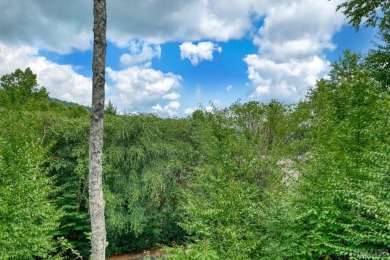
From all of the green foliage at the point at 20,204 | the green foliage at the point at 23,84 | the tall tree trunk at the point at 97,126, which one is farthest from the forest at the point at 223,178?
the green foliage at the point at 23,84

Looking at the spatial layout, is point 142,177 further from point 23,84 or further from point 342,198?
point 23,84

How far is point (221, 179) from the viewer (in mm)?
8898

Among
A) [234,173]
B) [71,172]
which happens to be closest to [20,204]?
[234,173]

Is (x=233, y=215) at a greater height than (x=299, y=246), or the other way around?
(x=233, y=215)

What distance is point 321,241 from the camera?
6.13 m

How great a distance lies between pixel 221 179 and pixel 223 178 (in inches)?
3.2

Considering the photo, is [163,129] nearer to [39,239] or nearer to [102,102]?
[39,239]

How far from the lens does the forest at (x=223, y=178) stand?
6.30 meters

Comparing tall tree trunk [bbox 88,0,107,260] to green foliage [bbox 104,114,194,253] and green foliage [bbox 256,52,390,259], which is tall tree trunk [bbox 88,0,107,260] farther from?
green foliage [bbox 104,114,194,253]

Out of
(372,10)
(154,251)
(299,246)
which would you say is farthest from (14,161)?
(372,10)

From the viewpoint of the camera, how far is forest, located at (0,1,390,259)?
20.7 feet

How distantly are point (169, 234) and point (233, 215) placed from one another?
37.5 ft

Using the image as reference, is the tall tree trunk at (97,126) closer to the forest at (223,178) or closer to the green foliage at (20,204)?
the forest at (223,178)

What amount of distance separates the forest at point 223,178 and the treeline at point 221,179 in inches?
1.8
